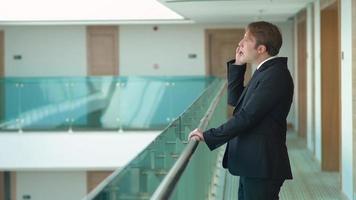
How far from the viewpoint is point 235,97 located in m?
3.77

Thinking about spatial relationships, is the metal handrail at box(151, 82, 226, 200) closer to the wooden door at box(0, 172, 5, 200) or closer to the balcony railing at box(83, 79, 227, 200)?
the balcony railing at box(83, 79, 227, 200)

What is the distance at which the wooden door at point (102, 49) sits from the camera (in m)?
18.6

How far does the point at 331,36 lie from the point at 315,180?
2209 millimetres

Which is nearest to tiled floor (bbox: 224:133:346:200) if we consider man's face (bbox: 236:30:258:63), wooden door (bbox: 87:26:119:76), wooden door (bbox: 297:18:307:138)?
wooden door (bbox: 297:18:307:138)

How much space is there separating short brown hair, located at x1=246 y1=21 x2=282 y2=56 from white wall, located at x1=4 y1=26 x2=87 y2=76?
15515 mm

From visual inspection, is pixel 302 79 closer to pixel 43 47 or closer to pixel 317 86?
pixel 317 86

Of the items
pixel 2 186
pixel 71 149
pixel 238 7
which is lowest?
pixel 2 186

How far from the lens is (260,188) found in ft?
11.2

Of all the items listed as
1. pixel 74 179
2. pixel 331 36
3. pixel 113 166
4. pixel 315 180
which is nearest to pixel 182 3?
pixel 331 36

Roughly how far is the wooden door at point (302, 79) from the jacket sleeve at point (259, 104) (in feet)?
36.2

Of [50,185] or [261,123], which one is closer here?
[261,123]

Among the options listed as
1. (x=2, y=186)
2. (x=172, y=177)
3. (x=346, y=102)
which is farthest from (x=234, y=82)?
(x=2, y=186)

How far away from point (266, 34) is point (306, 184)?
5.83m

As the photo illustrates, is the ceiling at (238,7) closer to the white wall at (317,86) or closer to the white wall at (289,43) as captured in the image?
the white wall at (317,86)
